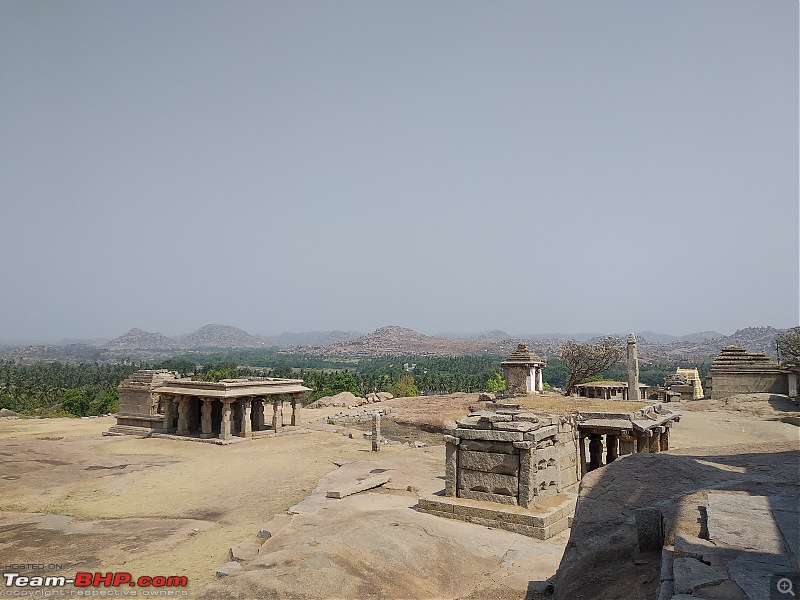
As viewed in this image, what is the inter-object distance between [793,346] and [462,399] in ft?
105

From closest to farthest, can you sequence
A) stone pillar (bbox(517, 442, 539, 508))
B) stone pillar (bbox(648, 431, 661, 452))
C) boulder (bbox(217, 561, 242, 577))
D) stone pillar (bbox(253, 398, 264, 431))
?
boulder (bbox(217, 561, 242, 577)) < stone pillar (bbox(517, 442, 539, 508)) < stone pillar (bbox(648, 431, 661, 452)) < stone pillar (bbox(253, 398, 264, 431))

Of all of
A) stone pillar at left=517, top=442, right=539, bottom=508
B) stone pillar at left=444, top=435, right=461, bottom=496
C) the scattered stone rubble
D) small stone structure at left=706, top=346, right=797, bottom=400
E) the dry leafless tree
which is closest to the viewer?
→ stone pillar at left=517, top=442, right=539, bottom=508

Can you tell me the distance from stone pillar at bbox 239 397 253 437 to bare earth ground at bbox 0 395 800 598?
1439 millimetres

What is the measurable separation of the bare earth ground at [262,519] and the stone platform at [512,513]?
0.31 meters

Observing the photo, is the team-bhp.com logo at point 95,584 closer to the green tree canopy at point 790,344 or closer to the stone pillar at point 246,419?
the stone pillar at point 246,419

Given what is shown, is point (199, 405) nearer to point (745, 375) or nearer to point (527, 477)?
point (527, 477)

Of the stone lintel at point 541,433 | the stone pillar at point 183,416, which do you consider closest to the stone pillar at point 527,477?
the stone lintel at point 541,433

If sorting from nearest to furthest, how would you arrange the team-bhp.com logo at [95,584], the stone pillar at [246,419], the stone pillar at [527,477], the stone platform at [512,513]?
the team-bhp.com logo at [95,584], the stone platform at [512,513], the stone pillar at [527,477], the stone pillar at [246,419]

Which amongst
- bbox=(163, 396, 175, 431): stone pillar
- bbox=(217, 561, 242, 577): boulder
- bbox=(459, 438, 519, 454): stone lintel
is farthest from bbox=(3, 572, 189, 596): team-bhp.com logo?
bbox=(163, 396, 175, 431): stone pillar

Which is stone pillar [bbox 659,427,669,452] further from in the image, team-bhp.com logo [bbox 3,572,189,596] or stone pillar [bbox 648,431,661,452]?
team-bhp.com logo [bbox 3,572,189,596]

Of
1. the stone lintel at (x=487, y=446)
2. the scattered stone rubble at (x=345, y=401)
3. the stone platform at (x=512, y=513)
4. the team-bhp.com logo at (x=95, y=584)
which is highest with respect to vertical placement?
the stone lintel at (x=487, y=446)

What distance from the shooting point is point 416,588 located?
29.3 feet

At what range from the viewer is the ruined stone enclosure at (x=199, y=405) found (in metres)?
29.1

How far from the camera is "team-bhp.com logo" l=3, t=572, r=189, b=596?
9.88 metres
